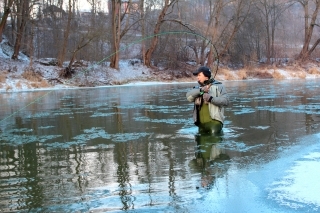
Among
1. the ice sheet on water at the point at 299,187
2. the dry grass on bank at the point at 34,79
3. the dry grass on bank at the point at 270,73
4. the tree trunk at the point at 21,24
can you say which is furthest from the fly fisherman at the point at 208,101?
the dry grass on bank at the point at 270,73

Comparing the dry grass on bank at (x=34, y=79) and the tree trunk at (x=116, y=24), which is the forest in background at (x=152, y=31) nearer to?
the tree trunk at (x=116, y=24)

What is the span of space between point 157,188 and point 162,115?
6662 mm

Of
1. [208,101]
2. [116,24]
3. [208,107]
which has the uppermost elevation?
[116,24]

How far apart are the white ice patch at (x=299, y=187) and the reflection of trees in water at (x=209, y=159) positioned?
2.40 feet

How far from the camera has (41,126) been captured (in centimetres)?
949

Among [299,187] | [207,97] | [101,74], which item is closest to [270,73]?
[101,74]

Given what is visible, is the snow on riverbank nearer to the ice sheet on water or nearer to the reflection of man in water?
the reflection of man in water

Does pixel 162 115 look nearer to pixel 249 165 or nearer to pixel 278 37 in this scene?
pixel 249 165

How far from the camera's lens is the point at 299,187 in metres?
4.32

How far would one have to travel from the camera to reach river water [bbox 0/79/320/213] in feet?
13.3

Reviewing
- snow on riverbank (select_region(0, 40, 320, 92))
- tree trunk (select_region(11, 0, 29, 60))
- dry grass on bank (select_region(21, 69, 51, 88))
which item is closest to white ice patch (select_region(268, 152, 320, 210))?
snow on riverbank (select_region(0, 40, 320, 92))

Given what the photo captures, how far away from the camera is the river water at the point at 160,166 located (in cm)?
405

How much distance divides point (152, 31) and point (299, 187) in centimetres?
3677

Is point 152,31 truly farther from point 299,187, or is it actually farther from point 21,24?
point 299,187
